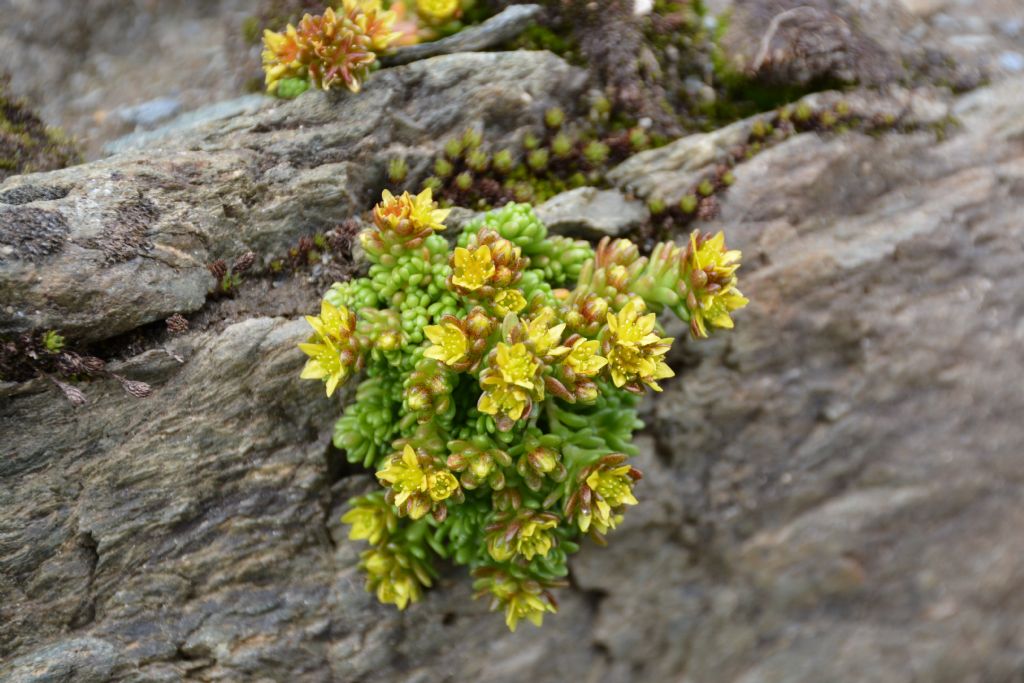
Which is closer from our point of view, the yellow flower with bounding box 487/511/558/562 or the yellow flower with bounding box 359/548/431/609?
the yellow flower with bounding box 487/511/558/562

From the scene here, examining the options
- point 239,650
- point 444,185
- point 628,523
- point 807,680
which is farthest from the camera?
point 807,680

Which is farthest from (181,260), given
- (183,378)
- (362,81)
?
(362,81)

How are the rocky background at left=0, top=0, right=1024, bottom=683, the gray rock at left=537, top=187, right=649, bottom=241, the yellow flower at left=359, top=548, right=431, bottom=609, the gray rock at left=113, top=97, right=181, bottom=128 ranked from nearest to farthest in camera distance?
the rocky background at left=0, top=0, right=1024, bottom=683
the yellow flower at left=359, top=548, right=431, bottom=609
the gray rock at left=537, top=187, right=649, bottom=241
the gray rock at left=113, top=97, right=181, bottom=128

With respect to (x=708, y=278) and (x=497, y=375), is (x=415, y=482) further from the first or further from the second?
(x=708, y=278)

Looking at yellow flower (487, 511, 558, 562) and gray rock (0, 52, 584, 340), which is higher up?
gray rock (0, 52, 584, 340)

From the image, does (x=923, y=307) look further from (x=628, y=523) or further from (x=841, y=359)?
(x=628, y=523)

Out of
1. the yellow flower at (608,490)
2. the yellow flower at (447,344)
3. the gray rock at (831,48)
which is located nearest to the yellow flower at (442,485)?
the yellow flower at (447,344)

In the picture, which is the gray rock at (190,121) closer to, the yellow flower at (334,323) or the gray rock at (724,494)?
the gray rock at (724,494)

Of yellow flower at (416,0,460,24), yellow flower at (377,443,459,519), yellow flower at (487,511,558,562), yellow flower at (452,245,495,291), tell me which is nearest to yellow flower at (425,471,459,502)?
yellow flower at (377,443,459,519)

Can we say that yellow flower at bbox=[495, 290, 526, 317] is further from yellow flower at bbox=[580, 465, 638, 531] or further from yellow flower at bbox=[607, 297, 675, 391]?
yellow flower at bbox=[580, 465, 638, 531]
